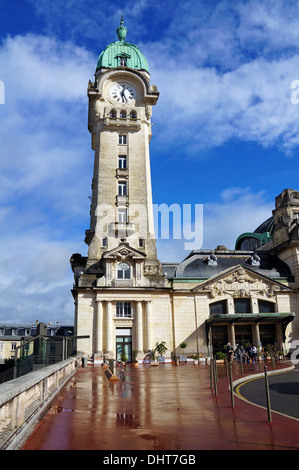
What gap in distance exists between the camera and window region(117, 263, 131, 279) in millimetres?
41969

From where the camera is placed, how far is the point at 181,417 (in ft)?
33.0

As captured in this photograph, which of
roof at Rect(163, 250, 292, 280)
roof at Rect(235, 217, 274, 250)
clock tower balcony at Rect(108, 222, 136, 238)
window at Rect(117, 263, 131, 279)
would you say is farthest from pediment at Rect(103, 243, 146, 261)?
roof at Rect(235, 217, 274, 250)

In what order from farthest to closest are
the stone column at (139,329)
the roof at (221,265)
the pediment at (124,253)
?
the roof at (221,265)
the pediment at (124,253)
the stone column at (139,329)

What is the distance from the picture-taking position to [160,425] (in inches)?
358

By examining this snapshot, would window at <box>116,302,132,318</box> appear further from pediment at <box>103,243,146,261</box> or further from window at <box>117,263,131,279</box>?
pediment at <box>103,243,146,261</box>

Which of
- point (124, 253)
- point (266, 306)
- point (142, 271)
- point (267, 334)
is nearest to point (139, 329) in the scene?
point (142, 271)

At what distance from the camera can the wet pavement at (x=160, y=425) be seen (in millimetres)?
7281

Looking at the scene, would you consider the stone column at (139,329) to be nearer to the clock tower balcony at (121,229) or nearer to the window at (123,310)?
the window at (123,310)

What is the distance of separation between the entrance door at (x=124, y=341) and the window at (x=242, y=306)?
1335cm

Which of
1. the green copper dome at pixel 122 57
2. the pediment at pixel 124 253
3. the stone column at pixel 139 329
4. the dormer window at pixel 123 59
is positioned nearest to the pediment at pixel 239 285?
the stone column at pixel 139 329

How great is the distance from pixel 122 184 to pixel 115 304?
52.6 feet

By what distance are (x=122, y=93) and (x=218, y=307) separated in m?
31.8

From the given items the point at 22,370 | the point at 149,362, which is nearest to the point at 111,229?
the point at 149,362

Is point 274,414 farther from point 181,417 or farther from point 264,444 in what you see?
point 264,444
